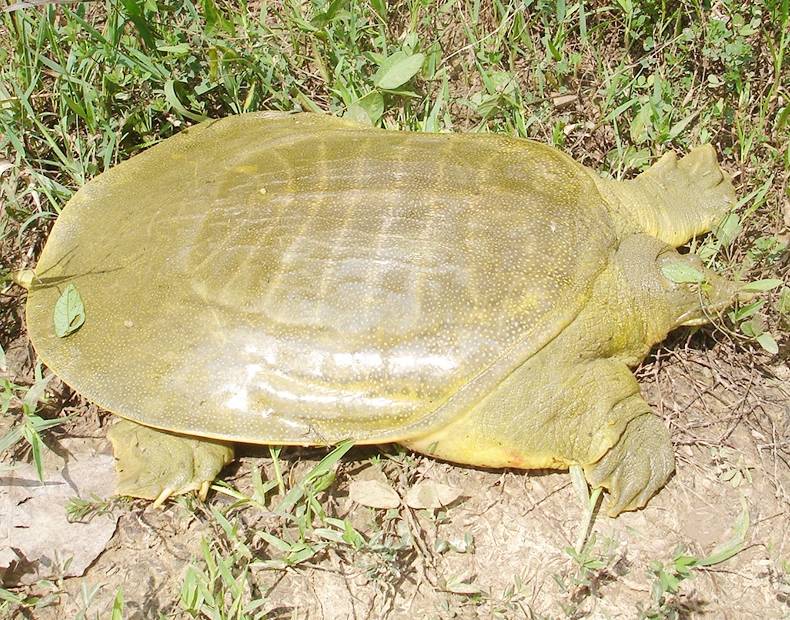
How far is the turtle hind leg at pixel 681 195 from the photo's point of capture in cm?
267

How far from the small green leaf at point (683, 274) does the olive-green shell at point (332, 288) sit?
0.20 meters

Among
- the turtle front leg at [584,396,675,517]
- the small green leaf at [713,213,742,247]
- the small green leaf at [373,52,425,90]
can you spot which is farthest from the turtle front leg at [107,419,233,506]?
the small green leaf at [713,213,742,247]

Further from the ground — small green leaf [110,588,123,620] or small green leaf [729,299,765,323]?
small green leaf [729,299,765,323]

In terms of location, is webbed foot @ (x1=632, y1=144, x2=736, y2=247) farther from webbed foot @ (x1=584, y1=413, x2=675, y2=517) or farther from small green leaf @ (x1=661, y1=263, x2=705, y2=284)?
webbed foot @ (x1=584, y1=413, x2=675, y2=517)

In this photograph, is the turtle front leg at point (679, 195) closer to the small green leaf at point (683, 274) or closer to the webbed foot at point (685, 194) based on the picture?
the webbed foot at point (685, 194)

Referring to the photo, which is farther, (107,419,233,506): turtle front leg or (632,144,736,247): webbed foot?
(632,144,736,247): webbed foot

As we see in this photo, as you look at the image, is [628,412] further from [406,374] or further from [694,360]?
[406,374]

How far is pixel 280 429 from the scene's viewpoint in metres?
2.20

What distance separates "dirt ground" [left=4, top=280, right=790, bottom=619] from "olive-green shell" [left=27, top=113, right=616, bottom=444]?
0.45 m

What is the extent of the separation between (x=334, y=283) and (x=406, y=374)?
13.7 inches

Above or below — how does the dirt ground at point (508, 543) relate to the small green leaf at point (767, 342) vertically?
below

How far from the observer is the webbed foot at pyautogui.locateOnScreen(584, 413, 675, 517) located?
236 centimetres

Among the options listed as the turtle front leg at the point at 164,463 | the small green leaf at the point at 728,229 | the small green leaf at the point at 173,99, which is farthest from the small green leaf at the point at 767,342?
the small green leaf at the point at 173,99

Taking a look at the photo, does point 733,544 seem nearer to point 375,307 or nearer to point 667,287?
point 667,287
